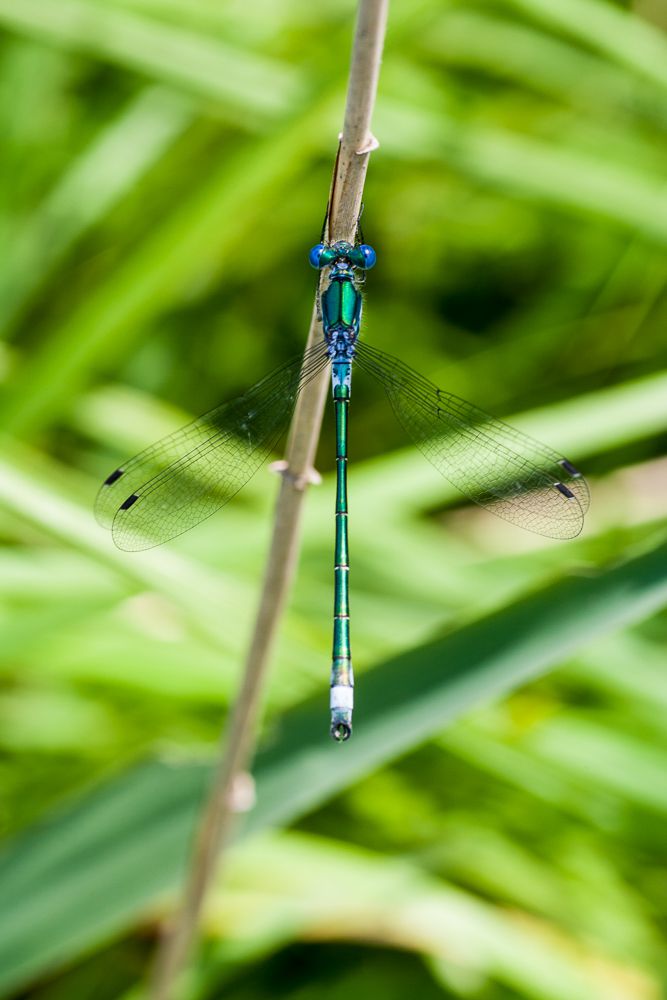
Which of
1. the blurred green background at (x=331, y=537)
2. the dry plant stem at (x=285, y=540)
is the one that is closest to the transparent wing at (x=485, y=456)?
the blurred green background at (x=331, y=537)

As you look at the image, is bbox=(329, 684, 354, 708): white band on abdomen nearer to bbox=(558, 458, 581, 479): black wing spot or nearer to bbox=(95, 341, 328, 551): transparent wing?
bbox=(95, 341, 328, 551): transparent wing

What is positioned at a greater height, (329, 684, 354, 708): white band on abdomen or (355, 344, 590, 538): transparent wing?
(355, 344, 590, 538): transparent wing

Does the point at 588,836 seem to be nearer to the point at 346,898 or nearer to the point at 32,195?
the point at 346,898

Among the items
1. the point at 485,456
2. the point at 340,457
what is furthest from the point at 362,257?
the point at 485,456

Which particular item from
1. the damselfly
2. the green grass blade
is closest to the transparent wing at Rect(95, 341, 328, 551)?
the damselfly

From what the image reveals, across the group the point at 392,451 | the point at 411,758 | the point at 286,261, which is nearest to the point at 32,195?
the point at 286,261

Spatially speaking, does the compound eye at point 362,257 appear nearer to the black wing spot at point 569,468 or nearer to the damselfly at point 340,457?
the damselfly at point 340,457
